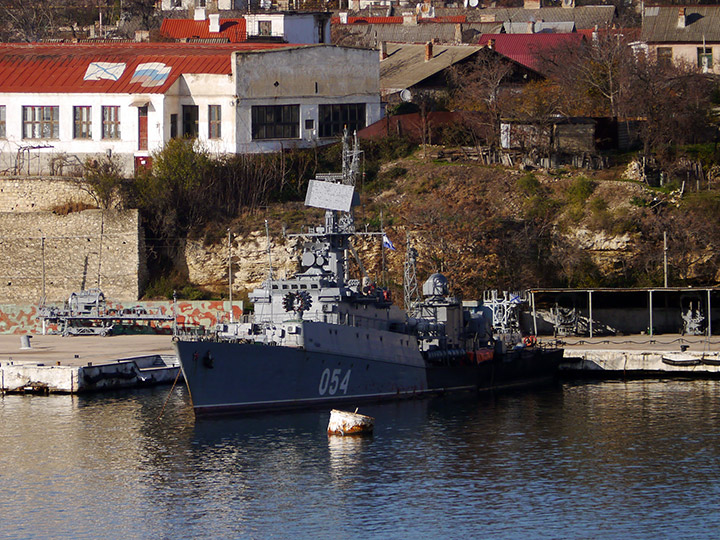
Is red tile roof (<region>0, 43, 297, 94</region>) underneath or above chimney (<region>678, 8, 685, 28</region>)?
underneath

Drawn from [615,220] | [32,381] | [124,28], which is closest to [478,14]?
[124,28]

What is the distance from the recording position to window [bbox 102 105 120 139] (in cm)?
6391

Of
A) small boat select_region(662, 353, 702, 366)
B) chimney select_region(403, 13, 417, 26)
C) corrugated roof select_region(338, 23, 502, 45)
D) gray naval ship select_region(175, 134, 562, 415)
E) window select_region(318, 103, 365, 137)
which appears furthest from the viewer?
chimney select_region(403, 13, 417, 26)

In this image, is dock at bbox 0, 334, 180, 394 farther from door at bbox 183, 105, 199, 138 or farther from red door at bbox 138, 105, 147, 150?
door at bbox 183, 105, 199, 138

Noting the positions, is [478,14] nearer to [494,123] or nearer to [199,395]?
[494,123]

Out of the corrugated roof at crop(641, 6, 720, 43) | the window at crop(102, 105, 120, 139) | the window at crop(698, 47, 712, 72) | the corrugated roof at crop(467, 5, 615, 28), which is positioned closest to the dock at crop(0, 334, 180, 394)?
the window at crop(102, 105, 120, 139)

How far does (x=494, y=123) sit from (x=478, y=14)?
48152 millimetres

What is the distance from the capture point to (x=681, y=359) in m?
50.9

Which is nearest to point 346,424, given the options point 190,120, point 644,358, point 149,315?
point 644,358

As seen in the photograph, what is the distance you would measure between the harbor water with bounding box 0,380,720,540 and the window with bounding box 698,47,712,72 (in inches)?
1728

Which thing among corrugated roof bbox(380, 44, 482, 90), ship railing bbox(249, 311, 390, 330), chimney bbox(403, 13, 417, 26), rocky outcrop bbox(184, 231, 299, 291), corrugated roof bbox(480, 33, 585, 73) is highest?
chimney bbox(403, 13, 417, 26)

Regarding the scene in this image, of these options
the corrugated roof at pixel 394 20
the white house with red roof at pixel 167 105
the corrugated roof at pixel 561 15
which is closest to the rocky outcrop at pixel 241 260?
the white house with red roof at pixel 167 105

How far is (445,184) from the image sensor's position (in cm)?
6294

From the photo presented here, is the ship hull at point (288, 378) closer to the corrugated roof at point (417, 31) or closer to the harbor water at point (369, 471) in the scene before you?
the harbor water at point (369, 471)
